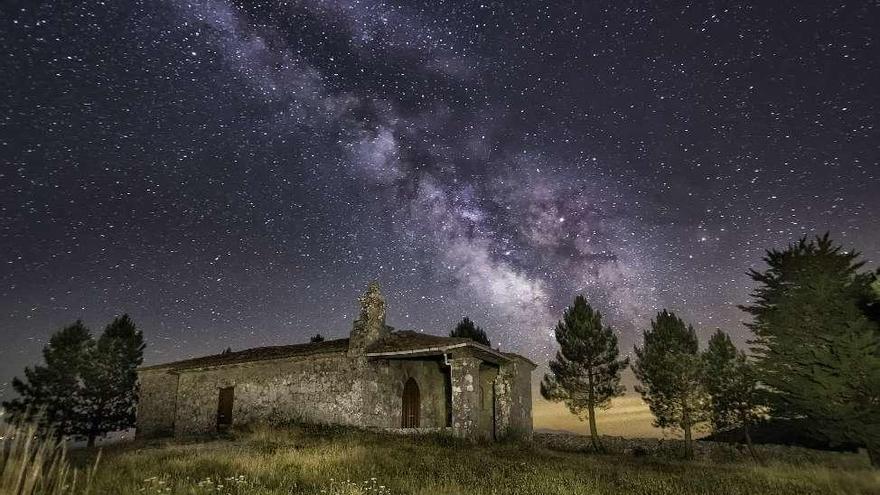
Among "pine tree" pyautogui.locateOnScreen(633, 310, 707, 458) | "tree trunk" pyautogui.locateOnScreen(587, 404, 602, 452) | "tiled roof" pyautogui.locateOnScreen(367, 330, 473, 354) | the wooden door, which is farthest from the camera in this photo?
"tree trunk" pyautogui.locateOnScreen(587, 404, 602, 452)

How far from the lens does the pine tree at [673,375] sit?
29381mm

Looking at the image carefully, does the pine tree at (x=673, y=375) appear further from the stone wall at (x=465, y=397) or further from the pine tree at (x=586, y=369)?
the stone wall at (x=465, y=397)

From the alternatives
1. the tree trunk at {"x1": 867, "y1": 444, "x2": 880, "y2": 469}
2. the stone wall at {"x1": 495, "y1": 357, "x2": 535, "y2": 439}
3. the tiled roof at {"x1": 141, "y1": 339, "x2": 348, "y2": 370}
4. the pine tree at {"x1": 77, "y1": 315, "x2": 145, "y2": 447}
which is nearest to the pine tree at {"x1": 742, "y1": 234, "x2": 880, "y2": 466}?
the tree trunk at {"x1": 867, "y1": 444, "x2": 880, "y2": 469}

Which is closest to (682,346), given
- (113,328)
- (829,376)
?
(829,376)

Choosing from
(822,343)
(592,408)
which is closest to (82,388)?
(592,408)

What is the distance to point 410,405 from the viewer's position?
2289 centimetres

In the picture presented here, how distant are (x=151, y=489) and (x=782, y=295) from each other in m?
26.6

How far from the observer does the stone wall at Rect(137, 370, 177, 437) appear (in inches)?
1023

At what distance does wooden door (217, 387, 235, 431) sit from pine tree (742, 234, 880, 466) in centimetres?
2583

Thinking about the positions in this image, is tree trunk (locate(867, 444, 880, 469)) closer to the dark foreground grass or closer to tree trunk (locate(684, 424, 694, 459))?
the dark foreground grass

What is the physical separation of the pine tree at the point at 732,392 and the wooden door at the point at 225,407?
25033mm

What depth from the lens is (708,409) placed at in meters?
27.6

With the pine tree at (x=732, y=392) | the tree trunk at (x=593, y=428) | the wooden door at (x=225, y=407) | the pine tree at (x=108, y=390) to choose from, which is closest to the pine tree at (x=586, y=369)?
the tree trunk at (x=593, y=428)

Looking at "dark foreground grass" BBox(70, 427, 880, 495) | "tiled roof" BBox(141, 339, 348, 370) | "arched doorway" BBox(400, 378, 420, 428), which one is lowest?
"dark foreground grass" BBox(70, 427, 880, 495)
